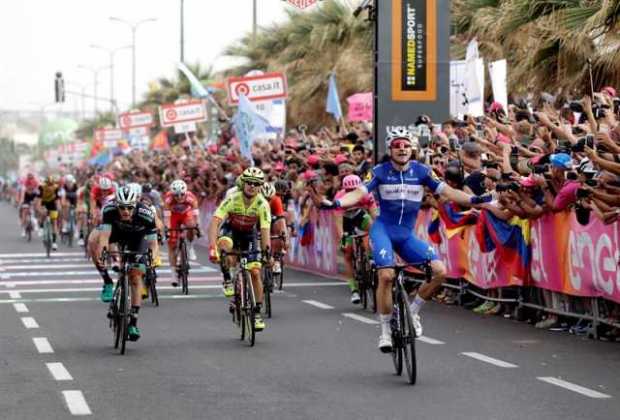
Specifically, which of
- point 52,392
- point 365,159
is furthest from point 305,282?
point 52,392

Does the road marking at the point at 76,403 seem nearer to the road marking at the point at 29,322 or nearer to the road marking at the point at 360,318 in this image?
the road marking at the point at 29,322

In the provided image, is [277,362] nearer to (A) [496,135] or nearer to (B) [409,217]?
(B) [409,217]

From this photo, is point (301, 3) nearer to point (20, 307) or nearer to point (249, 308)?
point (20, 307)

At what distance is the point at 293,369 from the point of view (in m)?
12.3

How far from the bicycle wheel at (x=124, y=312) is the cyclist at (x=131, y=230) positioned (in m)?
0.27

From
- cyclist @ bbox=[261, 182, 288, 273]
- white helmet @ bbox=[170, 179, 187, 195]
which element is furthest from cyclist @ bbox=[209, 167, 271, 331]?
white helmet @ bbox=[170, 179, 187, 195]

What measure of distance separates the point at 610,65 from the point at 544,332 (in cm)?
437

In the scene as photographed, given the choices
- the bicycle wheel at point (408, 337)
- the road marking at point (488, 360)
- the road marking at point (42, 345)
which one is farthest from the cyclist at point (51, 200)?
the bicycle wheel at point (408, 337)

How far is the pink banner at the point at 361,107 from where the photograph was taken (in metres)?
32.0

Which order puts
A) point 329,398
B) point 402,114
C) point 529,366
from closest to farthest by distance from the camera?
point 329,398, point 529,366, point 402,114

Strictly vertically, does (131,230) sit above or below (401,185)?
below

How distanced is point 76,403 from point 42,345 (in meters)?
3.99

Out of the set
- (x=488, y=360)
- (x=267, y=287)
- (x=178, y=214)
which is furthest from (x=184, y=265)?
(x=488, y=360)

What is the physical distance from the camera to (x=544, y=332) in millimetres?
15125
